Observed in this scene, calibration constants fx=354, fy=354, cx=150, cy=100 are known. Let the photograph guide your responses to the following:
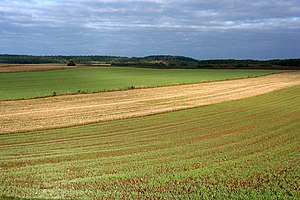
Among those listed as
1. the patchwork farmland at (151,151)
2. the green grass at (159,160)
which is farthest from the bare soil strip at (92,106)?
the green grass at (159,160)

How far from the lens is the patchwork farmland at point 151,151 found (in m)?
9.45

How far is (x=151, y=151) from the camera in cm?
1356

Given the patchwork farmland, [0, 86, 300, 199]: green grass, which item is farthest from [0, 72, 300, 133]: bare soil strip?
[0, 86, 300, 199]: green grass

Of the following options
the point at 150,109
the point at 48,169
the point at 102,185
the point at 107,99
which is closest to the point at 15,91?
the point at 107,99

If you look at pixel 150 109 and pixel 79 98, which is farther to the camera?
pixel 79 98

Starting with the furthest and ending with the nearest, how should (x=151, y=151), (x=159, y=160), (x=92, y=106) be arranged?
1. (x=92, y=106)
2. (x=151, y=151)
3. (x=159, y=160)

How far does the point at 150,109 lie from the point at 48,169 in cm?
1550

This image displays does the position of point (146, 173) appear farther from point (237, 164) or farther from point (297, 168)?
point (297, 168)

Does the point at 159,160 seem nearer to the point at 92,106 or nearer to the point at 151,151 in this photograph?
the point at 151,151

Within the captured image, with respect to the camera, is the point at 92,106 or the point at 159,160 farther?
the point at 92,106

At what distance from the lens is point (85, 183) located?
10.0 m

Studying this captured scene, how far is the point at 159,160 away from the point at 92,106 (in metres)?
17.1

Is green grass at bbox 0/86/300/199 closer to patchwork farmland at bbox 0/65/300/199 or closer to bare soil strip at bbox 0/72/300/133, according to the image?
patchwork farmland at bbox 0/65/300/199

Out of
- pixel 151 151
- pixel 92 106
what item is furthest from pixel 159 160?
pixel 92 106
